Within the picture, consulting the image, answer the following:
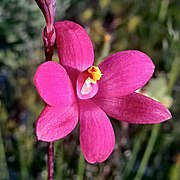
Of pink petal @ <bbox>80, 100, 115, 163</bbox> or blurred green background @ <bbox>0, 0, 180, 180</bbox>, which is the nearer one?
pink petal @ <bbox>80, 100, 115, 163</bbox>

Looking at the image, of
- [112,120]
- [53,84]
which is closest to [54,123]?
[53,84]

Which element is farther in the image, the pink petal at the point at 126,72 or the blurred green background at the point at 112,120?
the blurred green background at the point at 112,120

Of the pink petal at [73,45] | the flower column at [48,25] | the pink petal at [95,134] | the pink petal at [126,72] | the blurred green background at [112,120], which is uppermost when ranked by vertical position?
the flower column at [48,25]

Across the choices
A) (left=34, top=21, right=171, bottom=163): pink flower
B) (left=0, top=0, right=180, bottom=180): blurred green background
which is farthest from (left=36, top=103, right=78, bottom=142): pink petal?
(left=0, top=0, right=180, bottom=180): blurred green background

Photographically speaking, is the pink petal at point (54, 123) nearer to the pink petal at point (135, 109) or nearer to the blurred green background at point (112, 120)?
the pink petal at point (135, 109)

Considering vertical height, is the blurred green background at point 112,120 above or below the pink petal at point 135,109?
below

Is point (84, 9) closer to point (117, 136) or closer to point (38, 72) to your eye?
point (117, 136)

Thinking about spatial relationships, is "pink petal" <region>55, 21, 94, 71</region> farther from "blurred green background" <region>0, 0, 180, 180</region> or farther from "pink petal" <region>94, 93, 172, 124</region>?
"blurred green background" <region>0, 0, 180, 180</region>

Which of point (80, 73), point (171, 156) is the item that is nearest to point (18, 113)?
point (171, 156)

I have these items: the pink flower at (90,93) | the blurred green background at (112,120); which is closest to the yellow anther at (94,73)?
the pink flower at (90,93)
